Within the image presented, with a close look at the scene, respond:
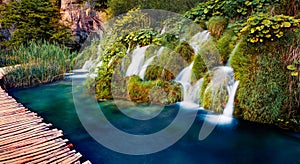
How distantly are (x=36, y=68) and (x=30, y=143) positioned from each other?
582cm

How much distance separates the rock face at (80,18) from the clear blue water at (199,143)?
9665 mm

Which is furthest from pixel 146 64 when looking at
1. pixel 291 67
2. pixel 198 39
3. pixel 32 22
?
pixel 32 22

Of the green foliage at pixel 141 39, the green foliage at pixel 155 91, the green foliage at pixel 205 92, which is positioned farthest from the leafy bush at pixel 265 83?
the green foliage at pixel 141 39

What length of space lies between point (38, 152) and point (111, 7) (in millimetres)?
10308

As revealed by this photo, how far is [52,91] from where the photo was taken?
7.79 m

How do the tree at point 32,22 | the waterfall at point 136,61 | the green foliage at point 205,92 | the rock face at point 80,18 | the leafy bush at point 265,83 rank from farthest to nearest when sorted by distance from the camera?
the rock face at point 80,18
the tree at point 32,22
the waterfall at point 136,61
the green foliage at point 205,92
the leafy bush at point 265,83

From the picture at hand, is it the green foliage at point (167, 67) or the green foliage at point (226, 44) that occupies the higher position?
the green foliage at point (226, 44)

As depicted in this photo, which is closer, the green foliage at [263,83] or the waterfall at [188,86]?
the green foliage at [263,83]

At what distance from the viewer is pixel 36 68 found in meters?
8.40

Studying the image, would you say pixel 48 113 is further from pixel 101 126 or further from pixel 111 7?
pixel 111 7

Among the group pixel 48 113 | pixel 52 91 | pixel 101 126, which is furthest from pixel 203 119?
pixel 52 91

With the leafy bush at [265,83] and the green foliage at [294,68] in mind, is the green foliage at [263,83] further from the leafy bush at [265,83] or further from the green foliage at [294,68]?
the green foliage at [294,68]

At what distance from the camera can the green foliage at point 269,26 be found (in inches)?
178

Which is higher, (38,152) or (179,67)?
(179,67)
